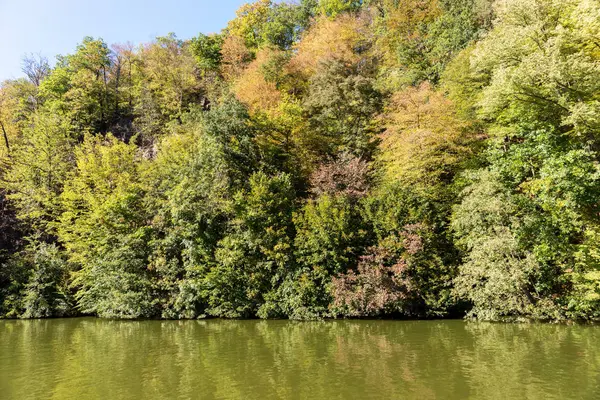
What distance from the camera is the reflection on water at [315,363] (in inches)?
368

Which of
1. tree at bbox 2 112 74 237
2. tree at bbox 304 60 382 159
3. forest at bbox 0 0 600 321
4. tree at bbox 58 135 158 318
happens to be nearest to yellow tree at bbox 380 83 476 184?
forest at bbox 0 0 600 321

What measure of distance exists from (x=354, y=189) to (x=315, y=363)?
39.7ft

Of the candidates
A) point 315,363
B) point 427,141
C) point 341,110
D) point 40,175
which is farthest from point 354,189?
point 40,175

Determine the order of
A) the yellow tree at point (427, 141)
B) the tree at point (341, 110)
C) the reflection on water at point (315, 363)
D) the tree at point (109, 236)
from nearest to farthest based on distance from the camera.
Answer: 1. the reflection on water at point (315, 363)
2. the yellow tree at point (427, 141)
3. the tree at point (109, 236)
4. the tree at point (341, 110)

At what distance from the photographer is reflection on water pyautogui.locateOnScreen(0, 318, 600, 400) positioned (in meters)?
9.34

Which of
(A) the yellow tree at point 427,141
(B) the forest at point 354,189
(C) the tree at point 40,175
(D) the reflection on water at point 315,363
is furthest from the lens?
(C) the tree at point 40,175

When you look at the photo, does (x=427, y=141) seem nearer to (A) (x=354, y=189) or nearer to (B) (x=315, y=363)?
(A) (x=354, y=189)

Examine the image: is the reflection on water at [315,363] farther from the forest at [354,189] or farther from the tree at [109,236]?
the tree at [109,236]

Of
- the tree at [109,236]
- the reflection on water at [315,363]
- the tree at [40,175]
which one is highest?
the tree at [40,175]

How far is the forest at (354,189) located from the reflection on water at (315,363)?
249cm

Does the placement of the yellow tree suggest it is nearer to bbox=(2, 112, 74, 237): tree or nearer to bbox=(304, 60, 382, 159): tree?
bbox=(304, 60, 382, 159): tree

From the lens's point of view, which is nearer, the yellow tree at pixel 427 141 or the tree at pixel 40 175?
the yellow tree at pixel 427 141

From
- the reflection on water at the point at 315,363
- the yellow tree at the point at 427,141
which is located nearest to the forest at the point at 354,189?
the yellow tree at the point at 427,141

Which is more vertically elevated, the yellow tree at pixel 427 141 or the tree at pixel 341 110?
the tree at pixel 341 110
